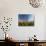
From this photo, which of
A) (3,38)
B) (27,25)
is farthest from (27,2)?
(3,38)

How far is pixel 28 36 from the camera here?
185 inches

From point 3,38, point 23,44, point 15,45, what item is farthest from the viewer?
point 3,38

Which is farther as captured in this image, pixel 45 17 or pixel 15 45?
pixel 45 17

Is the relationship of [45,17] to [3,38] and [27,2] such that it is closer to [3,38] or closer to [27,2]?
[27,2]

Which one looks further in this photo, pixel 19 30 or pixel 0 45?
pixel 19 30

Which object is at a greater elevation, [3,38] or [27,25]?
[27,25]

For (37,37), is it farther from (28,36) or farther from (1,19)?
(1,19)

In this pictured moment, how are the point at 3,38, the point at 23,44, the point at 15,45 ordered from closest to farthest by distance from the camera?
the point at 15,45
the point at 23,44
the point at 3,38

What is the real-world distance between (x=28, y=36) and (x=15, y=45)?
95 cm

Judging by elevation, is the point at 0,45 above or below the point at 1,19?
below

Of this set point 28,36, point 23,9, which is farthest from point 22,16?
point 28,36

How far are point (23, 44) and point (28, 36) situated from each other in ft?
2.13

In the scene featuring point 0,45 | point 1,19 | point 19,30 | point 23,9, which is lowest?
point 0,45

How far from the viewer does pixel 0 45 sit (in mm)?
4309
